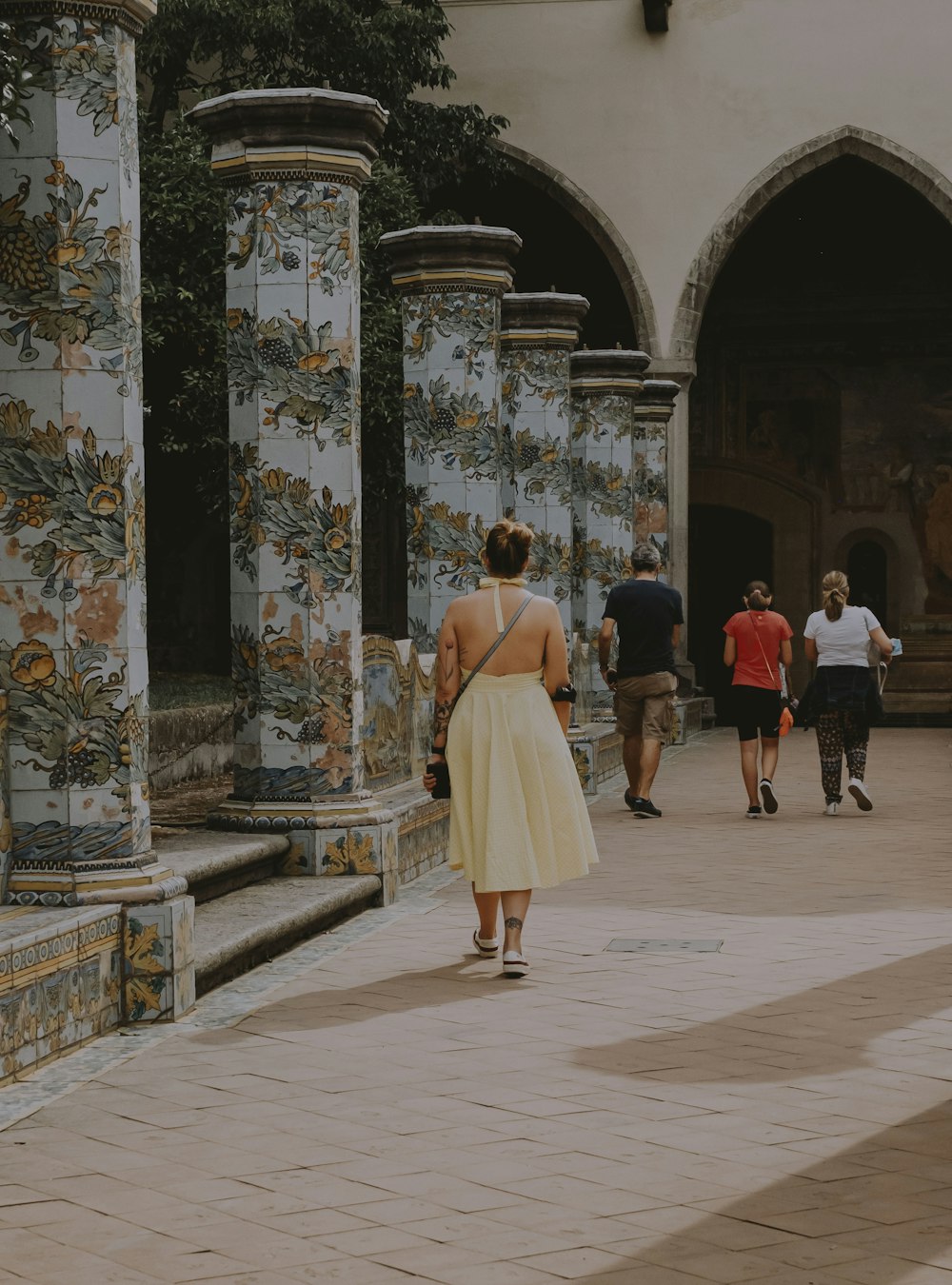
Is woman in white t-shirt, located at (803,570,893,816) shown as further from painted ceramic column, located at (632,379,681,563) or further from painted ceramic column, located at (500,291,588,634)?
painted ceramic column, located at (632,379,681,563)

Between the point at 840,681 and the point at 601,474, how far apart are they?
6.69 m

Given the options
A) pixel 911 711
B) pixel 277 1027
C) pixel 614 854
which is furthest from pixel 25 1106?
pixel 911 711

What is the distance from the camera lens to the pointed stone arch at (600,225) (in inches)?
960

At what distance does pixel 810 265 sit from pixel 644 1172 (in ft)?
85.4

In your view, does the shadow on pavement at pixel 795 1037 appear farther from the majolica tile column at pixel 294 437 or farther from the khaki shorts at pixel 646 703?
the khaki shorts at pixel 646 703

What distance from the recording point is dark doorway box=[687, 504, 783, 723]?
29.3 m

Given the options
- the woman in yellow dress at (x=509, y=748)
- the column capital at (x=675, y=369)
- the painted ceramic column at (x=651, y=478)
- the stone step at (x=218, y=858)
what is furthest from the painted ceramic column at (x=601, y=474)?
the woman in yellow dress at (x=509, y=748)

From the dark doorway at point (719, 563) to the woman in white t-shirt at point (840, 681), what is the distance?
54.7 feet

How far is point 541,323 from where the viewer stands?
15102 mm

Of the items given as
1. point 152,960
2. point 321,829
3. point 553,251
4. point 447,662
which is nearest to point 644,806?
point 321,829

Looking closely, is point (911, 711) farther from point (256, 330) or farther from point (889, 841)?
point (256, 330)

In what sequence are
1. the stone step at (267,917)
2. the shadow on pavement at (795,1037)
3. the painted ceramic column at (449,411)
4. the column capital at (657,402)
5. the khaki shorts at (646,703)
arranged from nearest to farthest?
1. the shadow on pavement at (795,1037)
2. the stone step at (267,917)
3. the painted ceramic column at (449,411)
4. the khaki shorts at (646,703)
5. the column capital at (657,402)

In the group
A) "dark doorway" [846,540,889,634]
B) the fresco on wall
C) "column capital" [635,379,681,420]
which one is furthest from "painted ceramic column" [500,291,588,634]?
the fresco on wall

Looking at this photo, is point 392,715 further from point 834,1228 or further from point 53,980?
point 834,1228
